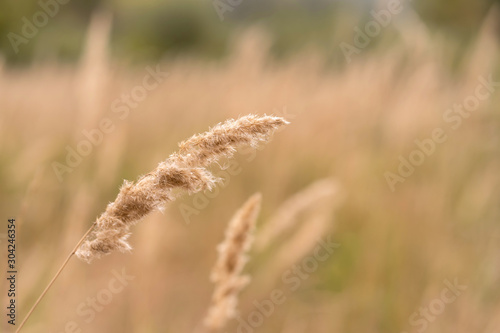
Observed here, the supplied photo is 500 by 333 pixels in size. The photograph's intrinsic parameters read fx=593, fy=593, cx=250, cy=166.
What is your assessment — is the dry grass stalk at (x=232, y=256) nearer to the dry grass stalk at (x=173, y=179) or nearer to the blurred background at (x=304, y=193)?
the dry grass stalk at (x=173, y=179)

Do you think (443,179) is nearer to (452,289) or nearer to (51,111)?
(452,289)

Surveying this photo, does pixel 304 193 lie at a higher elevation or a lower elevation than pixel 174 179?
higher

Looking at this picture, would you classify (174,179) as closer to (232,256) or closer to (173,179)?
(173,179)

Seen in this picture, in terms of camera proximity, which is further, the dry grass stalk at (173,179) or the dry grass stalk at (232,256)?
the dry grass stalk at (232,256)

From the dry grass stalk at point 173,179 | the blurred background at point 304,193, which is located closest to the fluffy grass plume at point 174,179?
the dry grass stalk at point 173,179

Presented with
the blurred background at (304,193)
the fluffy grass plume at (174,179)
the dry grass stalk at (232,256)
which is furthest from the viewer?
the blurred background at (304,193)

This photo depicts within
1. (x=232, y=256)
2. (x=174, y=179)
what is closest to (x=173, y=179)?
(x=174, y=179)
